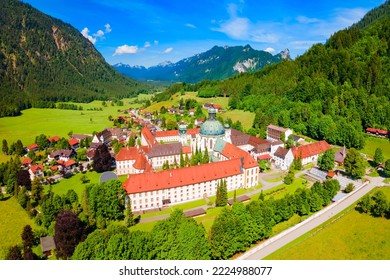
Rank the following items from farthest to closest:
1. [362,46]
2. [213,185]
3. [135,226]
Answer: [362,46]
[213,185]
[135,226]

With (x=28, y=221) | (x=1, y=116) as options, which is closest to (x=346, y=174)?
(x=28, y=221)

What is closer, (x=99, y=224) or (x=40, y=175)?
(x=99, y=224)

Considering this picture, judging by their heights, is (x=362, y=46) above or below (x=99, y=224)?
above

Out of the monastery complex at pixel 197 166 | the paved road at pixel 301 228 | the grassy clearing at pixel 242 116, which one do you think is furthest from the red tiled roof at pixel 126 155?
the grassy clearing at pixel 242 116

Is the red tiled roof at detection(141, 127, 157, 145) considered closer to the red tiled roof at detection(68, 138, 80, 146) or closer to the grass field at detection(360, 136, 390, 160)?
the red tiled roof at detection(68, 138, 80, 146)

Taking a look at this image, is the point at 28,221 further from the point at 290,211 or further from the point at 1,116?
the point at 1,116

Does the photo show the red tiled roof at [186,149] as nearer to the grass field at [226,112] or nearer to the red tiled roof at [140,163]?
the red tiled roof at [140,163]

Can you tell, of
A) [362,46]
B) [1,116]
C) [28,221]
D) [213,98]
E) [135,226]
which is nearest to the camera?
[135,226]
